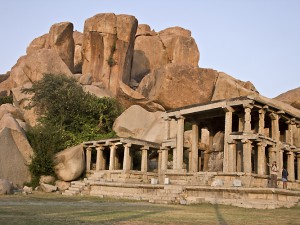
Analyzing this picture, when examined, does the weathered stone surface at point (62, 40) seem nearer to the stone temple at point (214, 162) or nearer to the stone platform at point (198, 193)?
the stone temple at point (214, 162)

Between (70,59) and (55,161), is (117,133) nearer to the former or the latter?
(55,161)

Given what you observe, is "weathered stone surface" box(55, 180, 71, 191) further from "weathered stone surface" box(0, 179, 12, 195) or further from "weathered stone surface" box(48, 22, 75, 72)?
"weathered stone surface" box(48, 22, 75, 72)

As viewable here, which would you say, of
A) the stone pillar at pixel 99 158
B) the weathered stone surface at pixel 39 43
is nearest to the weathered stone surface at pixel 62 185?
the stone pillar at pixel 99 158

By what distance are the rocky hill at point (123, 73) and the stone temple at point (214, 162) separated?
221 inches

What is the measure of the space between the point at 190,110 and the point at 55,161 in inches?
469

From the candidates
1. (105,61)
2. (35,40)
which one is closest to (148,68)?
(105,61)

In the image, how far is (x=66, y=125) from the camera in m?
39.1

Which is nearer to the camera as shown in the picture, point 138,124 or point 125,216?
point 125,216

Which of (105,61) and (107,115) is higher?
(105,61)

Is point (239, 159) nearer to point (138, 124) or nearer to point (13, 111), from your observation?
point (138, 124)

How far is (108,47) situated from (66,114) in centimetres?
1646

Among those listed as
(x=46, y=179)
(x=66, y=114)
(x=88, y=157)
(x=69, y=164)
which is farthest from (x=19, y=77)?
(x=46, y=179)

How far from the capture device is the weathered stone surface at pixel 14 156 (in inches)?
1249

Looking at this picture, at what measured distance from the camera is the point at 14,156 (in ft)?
106
